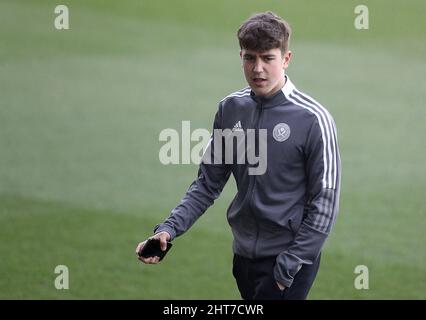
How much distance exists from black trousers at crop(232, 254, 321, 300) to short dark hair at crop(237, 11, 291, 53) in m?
0.73

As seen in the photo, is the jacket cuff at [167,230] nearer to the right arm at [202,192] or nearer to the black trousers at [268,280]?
the right arm at [202,192]

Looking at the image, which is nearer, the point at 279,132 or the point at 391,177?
the point at 279,132

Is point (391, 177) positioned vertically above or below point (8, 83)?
below

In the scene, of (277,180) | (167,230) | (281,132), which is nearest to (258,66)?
(281,132)

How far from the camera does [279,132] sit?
2900 millimetres

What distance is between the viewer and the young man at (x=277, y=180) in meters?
2.85

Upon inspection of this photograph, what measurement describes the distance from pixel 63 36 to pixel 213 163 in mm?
7757

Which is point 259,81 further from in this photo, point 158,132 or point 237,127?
point 158,132

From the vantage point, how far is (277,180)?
9.57 ft

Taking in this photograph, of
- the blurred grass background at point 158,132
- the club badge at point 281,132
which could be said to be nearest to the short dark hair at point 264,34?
the club badge at point 281,132

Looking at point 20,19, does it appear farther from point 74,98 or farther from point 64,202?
point 64,202

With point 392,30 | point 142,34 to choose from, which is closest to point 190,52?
point 142,34

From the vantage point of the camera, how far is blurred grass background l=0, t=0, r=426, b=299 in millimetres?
5625

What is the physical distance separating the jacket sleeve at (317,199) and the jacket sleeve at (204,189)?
1.26 feet
